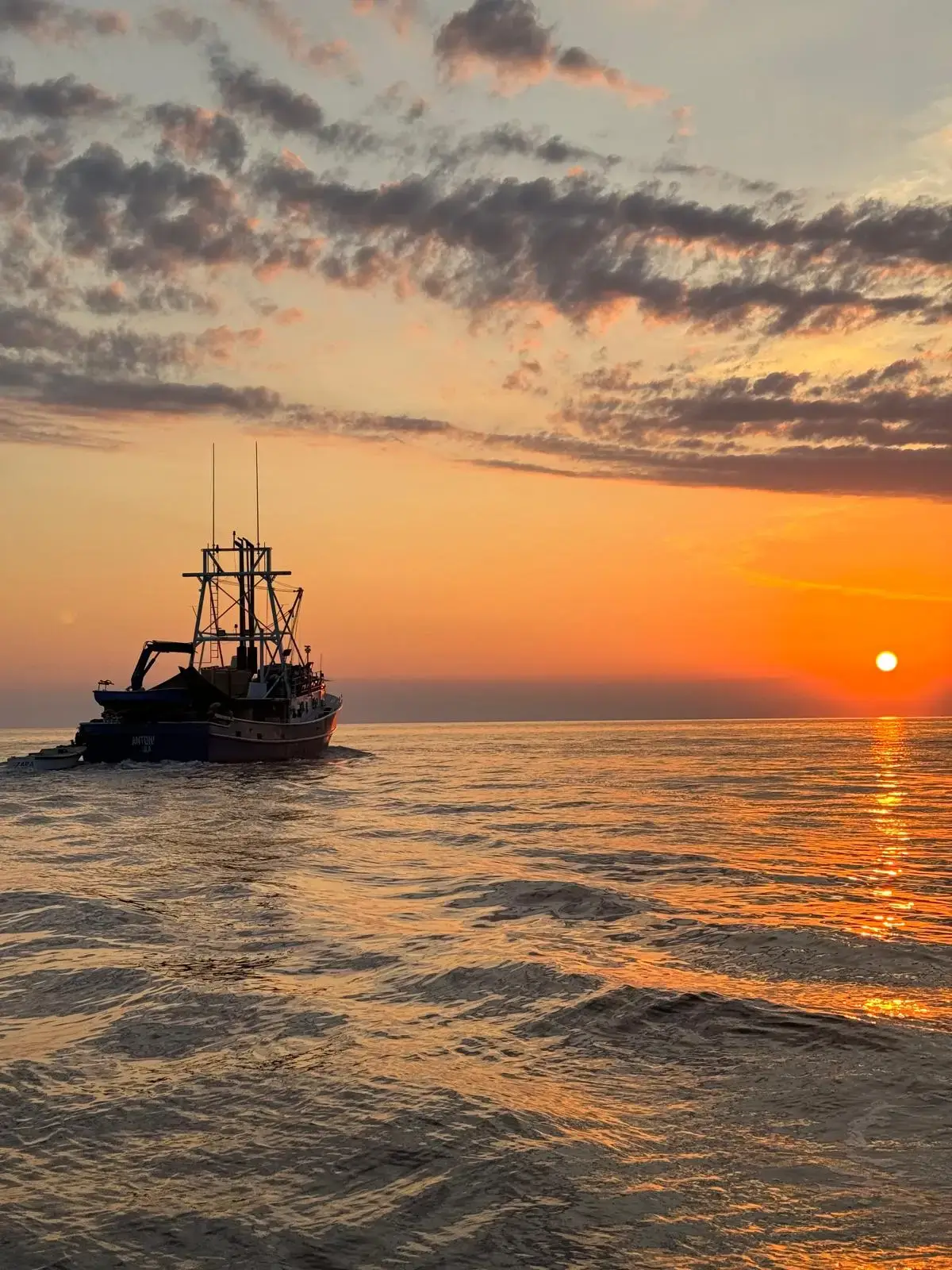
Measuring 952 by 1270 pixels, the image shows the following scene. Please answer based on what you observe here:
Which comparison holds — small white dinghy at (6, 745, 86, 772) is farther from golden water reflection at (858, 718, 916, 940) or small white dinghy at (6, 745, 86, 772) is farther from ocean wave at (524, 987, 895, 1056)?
ocean wave at (524, 987, 895, 1056)

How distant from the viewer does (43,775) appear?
73.6 m

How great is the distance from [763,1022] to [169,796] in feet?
146

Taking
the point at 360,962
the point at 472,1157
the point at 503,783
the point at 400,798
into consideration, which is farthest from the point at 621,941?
the point at 503,783

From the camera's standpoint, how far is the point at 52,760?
78.2 meters

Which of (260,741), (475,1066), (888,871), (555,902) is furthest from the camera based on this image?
(260,741)

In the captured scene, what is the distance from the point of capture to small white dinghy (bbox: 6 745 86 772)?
77688 mm

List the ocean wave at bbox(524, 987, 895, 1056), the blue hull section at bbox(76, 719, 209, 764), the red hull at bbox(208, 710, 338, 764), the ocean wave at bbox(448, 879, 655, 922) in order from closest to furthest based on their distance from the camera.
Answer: the ocean wave at bbox(524, 987, 895, 1056)
the ocean wave at bbox(448, 879, 655, 922)
the blue hull section at bbox(76, 719, 209, 764)
the red hull at bbox(208, 710, 338, 764)

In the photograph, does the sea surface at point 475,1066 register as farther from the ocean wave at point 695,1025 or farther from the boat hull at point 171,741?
the boat hull at point 171,741

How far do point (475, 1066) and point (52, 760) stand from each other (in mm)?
76393

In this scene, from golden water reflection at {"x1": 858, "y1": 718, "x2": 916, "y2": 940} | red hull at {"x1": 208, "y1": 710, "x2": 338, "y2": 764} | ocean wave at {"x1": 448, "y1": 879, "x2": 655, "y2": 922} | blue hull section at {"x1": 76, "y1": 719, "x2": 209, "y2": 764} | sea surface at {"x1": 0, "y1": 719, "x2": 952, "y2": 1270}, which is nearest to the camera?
sea surface at {"x1": 0, "y1": 719, "x2": 952, "y2": 1270}

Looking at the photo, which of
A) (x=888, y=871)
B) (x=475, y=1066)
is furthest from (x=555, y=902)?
(x=475, y=1066)

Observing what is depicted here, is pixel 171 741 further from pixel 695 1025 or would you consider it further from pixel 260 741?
pixel 695 1025

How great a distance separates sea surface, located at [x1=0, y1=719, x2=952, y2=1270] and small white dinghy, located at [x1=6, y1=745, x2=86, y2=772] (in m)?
56.1

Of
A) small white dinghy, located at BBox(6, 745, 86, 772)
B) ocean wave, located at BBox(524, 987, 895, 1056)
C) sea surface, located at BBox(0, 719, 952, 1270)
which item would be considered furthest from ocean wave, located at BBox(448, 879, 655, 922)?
small white dinghy, located at BBox(6, 745, 86, 772)
